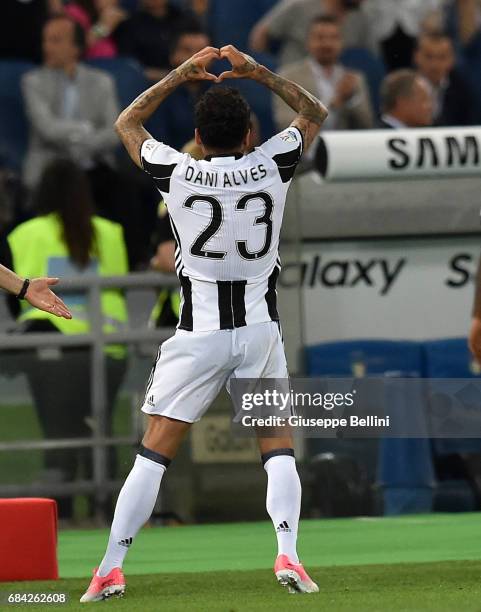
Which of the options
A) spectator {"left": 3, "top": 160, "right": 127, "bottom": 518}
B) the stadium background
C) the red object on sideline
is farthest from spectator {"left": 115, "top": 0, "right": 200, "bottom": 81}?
the red object on sideline

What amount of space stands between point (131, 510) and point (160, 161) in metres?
1.46

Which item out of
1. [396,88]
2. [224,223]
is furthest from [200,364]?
[396,88]

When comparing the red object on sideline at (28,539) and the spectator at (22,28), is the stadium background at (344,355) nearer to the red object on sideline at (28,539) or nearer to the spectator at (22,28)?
the red object on sideline at (28,539)

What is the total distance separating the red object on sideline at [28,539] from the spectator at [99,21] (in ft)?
22.6

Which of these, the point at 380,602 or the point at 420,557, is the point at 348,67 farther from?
the point at 380,602

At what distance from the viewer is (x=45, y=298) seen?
6.66 m

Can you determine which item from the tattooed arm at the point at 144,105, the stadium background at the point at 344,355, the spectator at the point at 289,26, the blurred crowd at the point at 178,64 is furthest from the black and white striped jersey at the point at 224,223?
the spectator at the point at 289,26

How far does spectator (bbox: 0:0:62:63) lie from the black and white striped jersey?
665 centimetres

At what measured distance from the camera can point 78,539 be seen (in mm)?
9898

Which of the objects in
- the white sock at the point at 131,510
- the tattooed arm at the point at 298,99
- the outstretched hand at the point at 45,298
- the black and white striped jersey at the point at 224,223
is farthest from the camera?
the tattooed arm at the point at 298,99

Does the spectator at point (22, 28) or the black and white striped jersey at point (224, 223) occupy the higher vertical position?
the spectator at point (22, 28)

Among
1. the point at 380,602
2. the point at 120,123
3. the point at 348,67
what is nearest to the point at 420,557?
the point at 380,602

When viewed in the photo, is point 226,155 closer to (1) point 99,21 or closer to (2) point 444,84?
(2) point 444,84

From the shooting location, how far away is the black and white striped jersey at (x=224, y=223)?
686 centimetres
